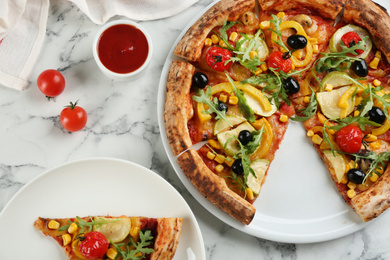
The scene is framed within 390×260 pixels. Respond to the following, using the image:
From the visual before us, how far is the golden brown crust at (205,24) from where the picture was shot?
4820 mm

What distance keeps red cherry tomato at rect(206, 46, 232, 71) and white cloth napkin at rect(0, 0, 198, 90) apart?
27.1 inches

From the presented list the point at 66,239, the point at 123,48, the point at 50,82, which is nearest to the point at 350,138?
the point at 123,48

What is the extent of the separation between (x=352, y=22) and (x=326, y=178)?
1559 mm

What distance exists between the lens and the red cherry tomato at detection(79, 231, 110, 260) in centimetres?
431

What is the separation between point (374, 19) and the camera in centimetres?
494

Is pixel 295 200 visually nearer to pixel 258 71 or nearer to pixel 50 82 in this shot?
pixel 258 71

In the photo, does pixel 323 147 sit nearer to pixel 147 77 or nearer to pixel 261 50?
pixel 261 50

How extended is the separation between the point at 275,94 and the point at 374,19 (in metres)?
1.20

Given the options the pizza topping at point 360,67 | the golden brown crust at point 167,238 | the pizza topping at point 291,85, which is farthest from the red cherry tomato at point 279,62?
the golden brown crust at point 167,238

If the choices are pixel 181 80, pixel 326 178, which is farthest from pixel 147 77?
pixel 326 178

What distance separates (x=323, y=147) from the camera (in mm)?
4949

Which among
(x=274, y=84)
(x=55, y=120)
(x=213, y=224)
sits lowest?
(x=213, y=224)

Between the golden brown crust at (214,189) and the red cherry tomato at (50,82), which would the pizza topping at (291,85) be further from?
the red cherry tomato at (50,82)

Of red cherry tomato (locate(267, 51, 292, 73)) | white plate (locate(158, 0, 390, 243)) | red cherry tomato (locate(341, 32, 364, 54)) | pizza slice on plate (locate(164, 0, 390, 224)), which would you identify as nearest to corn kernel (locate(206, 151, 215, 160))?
pizza slice on plate (locate(164, 0, 390, 224))
